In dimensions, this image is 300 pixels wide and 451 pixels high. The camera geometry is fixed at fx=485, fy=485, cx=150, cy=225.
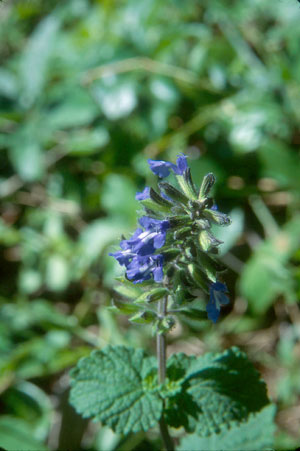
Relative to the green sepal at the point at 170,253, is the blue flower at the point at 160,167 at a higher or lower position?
higher

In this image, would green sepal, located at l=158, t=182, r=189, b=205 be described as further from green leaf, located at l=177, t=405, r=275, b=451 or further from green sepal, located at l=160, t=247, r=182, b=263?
green leaf, located at l=177, t=405, r=275, b=451

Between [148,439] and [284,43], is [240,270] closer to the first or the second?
[148,439]

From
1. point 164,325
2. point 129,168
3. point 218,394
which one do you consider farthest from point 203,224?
point 129,168

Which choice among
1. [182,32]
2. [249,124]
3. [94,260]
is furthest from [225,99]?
[94,260]

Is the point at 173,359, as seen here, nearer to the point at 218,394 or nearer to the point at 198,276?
the point at 218,394

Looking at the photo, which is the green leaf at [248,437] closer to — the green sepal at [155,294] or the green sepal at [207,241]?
the green sepal at [155,294]

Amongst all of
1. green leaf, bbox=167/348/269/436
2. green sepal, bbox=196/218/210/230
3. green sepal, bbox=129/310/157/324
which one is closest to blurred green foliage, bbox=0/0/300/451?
green leaf, bbox=167/348/269/436

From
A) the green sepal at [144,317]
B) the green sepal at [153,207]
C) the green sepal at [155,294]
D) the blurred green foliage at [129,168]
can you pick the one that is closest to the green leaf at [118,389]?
the green sepal at [144,317]
